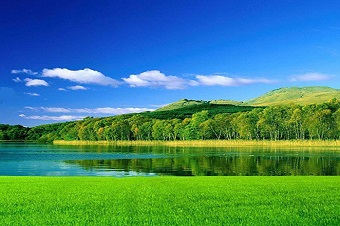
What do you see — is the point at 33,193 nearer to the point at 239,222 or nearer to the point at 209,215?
the point at 209,215

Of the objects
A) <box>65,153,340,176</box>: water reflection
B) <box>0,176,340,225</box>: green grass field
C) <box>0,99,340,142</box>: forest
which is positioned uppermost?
<box>0,99,340,142</box>: forest

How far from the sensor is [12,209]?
15312 mm

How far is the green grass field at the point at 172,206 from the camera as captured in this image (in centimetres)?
1304

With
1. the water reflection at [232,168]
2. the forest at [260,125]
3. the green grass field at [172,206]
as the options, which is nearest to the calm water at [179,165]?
the water reflection at [232,168]

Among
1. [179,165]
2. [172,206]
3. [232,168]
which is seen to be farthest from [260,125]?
[172,206]

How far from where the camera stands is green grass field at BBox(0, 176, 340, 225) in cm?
1304

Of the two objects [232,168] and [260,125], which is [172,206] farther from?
[260,125]

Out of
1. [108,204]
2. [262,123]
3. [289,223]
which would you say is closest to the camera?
[289,223]

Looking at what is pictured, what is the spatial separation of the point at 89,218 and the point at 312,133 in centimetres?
12706

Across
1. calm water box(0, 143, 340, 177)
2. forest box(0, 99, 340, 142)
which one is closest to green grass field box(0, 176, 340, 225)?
calm water box(0, 143, 340, 177)

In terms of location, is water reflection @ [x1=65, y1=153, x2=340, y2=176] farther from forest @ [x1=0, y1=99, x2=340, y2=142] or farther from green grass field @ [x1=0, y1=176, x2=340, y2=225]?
forest @ [x1=0, y1=99, x2=340, y2=142]

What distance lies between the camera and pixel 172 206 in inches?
624

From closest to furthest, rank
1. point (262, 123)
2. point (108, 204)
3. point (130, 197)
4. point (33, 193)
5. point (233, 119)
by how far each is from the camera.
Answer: point (108, 204)
point (130, 197)
point (33, 193)
point (262, 123)
point (233, 119)

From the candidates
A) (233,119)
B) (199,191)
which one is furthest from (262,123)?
(199,191)
